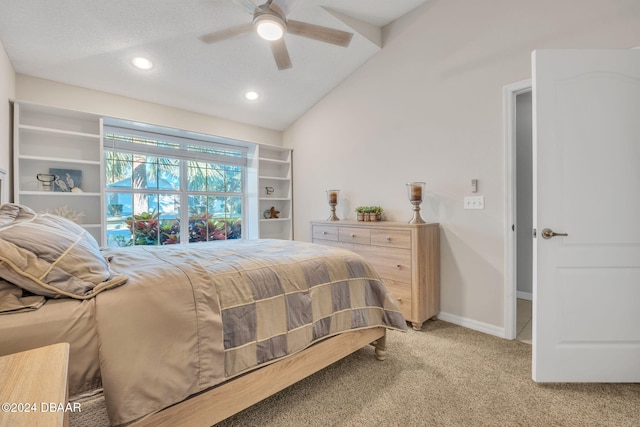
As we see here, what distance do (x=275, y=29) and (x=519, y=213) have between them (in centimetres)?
351

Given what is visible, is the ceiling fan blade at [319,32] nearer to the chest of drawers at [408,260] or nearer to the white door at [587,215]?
the white door at [587,215]

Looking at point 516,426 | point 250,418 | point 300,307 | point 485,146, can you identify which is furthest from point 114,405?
point 485,146

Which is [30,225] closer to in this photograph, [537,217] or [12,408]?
[12,408]

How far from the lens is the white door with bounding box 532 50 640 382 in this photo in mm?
1698

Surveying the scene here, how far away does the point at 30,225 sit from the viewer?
113cm

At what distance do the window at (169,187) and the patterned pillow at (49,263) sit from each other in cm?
250

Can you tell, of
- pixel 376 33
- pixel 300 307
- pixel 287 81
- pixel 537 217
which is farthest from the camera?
pixel 287 81

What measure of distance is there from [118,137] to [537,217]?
4104 millimetres

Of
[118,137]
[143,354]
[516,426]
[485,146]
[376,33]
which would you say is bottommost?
[516,426]

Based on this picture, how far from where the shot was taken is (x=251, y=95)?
370 centimetres

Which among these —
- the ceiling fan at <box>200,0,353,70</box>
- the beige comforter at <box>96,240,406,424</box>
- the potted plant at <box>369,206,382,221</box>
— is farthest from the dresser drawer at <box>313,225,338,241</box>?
the ceiling fan at <box>200,0,353,70</box>

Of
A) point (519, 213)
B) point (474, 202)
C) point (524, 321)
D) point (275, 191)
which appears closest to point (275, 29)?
point (474, 202)

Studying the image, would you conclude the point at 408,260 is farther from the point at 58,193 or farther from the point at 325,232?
the point at 58,193

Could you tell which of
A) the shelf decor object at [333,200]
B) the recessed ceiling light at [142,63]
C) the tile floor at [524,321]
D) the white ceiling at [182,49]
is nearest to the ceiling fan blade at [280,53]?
the white ceiling at [182,49]
